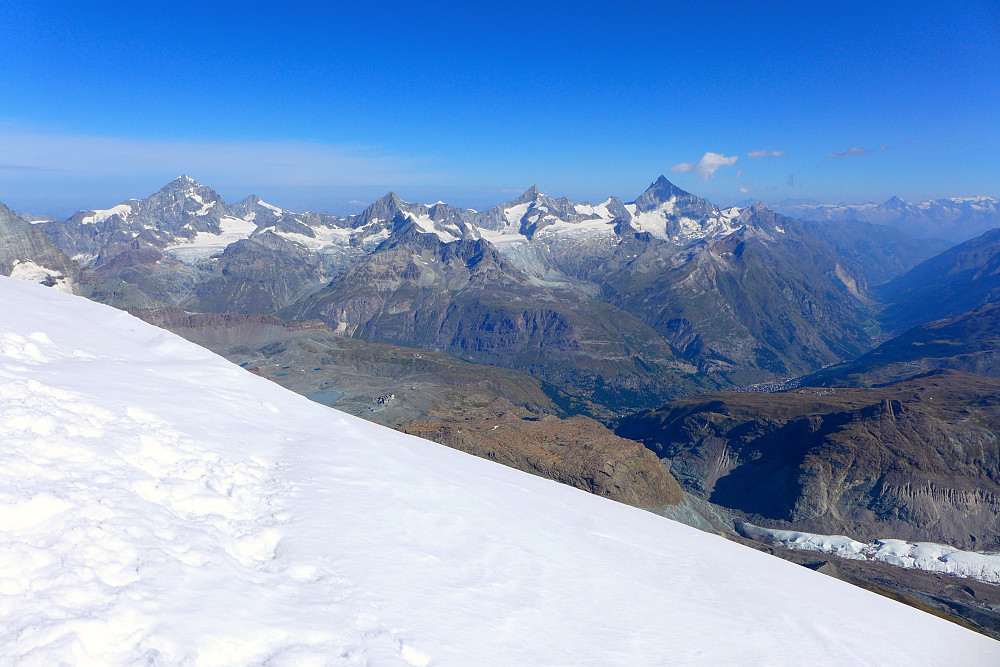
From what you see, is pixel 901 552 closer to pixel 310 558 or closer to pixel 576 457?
pixel 576 457

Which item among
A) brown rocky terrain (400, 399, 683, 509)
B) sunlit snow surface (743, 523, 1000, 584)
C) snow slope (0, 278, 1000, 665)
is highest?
snow slope (0, 278, 1000, 665)

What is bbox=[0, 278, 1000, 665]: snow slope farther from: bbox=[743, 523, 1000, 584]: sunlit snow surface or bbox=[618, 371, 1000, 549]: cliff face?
bbox=[618, 371, 1000, 549]: cliff face

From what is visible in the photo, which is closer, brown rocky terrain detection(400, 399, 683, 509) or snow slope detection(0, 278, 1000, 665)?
snow slope detection(0, 278, 1000, 665)

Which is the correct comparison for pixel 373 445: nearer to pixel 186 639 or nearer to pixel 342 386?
pixel 186 639

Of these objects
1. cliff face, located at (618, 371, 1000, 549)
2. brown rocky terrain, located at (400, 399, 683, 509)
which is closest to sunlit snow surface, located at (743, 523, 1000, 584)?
cliff face, located at (618, 371, 1000, 549)

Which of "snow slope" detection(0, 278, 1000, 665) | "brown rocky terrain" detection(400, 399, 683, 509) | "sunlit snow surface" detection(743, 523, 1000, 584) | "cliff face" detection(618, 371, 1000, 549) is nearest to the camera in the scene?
"snow slope" detection(0, 278, 1000, 665)

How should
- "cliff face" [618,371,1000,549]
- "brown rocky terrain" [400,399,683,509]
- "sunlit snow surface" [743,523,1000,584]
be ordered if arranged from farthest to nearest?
"cliff face" [618,371,1000,549]
"sunlit snow surface" [743,523,1000,584]
"brown rocky terrain" [400,399,683,509]
